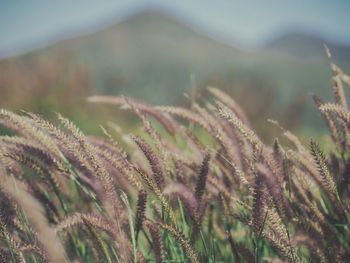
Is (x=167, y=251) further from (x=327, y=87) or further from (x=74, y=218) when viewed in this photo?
(x=327, y=87)

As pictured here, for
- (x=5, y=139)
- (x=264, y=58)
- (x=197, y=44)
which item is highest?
(x=197, y=44)

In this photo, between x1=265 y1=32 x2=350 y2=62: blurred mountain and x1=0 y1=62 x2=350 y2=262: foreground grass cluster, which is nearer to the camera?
x1=0 y1=62 x2=350 y2=262: foreground grass cluster

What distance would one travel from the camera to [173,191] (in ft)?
3.90

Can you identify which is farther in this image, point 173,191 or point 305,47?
point 305,47

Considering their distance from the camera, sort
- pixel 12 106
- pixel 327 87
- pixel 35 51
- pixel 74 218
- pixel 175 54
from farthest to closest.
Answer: pixel 175 54 → pixel 35 51 → pixel 327 87 → pixel 12 106 → pixel 74 218

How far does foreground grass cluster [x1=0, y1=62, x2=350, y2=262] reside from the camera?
1.27 metres

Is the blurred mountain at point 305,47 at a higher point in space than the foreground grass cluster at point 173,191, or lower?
higher

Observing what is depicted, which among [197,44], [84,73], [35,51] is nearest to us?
[84,73]

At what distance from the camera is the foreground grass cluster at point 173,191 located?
1.27 m

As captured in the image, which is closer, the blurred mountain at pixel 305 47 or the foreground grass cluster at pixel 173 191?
the foreground grass cluster at pixel 173 191

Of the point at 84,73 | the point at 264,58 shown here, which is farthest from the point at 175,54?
the point at 84,73

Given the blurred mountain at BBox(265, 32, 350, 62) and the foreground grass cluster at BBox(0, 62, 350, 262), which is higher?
the blurred mountain at BBox(265, 32, 350, 62)

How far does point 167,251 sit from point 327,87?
2885 centimetres

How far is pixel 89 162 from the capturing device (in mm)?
1360
